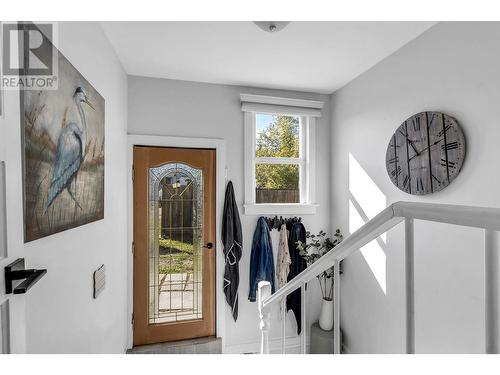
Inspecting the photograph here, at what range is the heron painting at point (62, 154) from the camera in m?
0.98

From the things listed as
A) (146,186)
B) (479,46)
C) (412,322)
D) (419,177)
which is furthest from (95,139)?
(479,46)

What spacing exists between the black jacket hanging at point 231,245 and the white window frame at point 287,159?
17 cm

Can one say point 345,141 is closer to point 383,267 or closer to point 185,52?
point 383,267

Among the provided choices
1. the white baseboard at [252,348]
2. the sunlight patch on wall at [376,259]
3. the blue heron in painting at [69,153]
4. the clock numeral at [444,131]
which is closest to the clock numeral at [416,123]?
the clock numeral at [444,131]

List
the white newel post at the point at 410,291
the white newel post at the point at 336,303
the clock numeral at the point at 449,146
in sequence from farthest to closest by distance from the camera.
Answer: the clock numeral at the point at 449,146, the white newel post at the point at 336,303, the white newel post at the point at 410,291

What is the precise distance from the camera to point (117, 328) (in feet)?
7.11

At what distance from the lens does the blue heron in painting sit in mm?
1156

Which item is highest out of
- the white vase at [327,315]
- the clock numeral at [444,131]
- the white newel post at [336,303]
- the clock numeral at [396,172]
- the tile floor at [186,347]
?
the clock numeral at [444,131]

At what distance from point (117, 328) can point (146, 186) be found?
1.22 metres

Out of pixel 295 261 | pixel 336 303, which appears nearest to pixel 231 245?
pixel 295 261

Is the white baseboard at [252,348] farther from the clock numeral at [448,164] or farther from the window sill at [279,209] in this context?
the clock numeral at [448,164]

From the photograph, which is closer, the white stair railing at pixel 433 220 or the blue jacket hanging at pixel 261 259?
the white stair railing at pixel 433 220

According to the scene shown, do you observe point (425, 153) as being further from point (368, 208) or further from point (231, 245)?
point (231, 245)

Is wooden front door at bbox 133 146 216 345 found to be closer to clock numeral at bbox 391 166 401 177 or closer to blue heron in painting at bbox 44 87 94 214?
blue heron in painting at bbox 44 87 94 214
